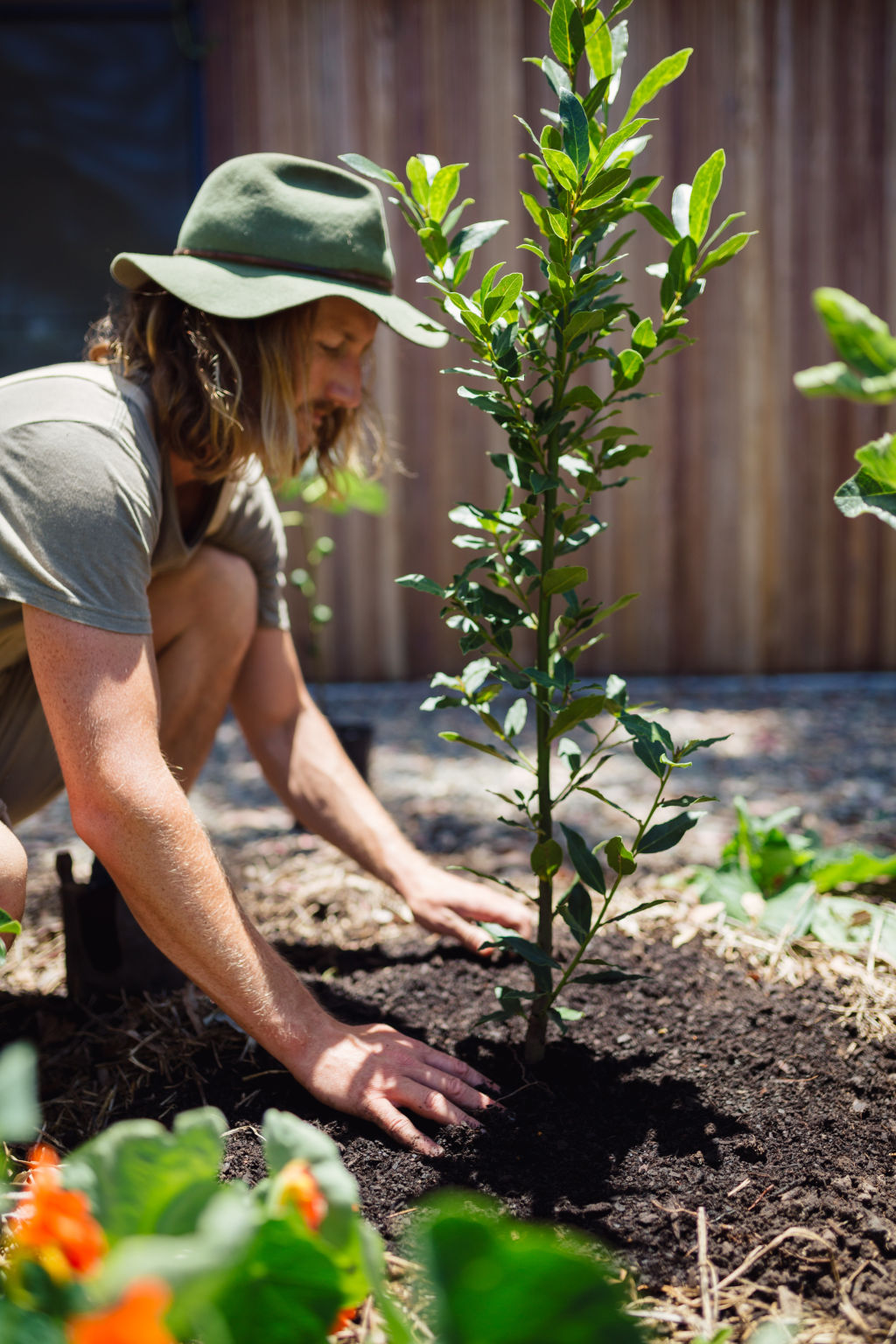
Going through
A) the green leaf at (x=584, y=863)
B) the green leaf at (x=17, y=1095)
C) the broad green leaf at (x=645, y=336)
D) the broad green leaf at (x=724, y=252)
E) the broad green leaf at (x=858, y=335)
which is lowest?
the green leaf at (x=584, y=863)

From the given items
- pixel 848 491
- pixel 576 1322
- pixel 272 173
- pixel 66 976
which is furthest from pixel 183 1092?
pixel 272 173

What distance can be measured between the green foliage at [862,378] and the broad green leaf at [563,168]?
0.36m

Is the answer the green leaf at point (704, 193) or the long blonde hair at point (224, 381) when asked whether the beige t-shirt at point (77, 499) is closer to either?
the long blonde hair at point (224, 381)

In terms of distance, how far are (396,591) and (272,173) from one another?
124 inches

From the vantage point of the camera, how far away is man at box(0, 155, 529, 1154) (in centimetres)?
131

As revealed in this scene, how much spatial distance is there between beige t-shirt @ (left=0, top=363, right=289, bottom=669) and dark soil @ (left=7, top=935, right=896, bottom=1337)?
69cm

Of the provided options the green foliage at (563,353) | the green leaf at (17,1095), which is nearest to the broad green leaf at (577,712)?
the green foliage at (563,353)

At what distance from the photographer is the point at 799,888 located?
6.63ft

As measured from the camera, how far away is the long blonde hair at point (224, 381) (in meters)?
1.61

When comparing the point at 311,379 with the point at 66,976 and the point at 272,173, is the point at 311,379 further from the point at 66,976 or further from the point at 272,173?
the point at 66,976

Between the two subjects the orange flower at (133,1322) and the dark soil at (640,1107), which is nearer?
the orange flower at (133,1322)

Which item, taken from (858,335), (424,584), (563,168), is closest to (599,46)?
(563,168)

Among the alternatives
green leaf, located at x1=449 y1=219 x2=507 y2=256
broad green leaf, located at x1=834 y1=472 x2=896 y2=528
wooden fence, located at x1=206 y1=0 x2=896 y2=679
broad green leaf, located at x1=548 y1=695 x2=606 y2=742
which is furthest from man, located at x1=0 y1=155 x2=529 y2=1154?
wooden fence, located at x1=206 y1=0 x2=896 y2=679

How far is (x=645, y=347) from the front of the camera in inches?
50.3
